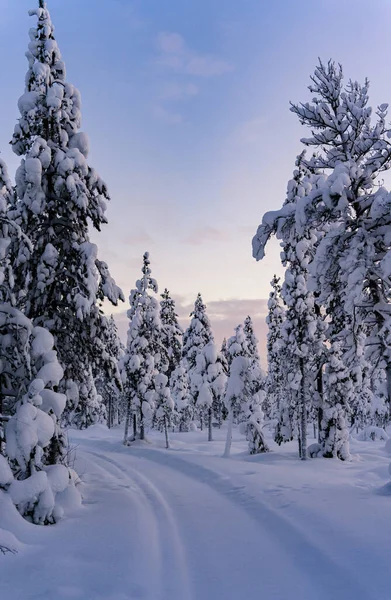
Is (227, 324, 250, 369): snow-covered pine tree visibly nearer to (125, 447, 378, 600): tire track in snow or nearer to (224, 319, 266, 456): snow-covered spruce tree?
(224, 319, 266, 456): snow-covered spruce tree

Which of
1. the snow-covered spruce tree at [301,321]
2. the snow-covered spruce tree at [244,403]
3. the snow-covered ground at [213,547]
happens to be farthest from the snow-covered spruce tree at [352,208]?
the snow-covered spruce tree at [244,403]

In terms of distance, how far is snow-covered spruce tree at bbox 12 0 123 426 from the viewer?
12.8 metres

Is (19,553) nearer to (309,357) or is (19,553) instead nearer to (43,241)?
(43,241)

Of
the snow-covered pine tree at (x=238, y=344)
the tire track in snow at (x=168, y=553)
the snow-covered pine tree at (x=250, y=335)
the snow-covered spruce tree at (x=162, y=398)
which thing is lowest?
the tire track in snow at (x=168, y=553)

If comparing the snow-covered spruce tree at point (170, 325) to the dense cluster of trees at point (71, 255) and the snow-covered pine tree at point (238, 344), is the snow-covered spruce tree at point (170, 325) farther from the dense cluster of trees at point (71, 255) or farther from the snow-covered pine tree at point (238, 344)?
the dense cluster of trees at point (71, 255)

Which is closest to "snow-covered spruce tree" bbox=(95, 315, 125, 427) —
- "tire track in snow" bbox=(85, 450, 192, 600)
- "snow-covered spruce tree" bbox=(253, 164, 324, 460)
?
"tire track in snow" bbox=(85, 450, 192, 600)

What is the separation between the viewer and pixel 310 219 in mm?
12805

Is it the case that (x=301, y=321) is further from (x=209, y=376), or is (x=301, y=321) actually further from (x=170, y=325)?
(x=170, y=325)

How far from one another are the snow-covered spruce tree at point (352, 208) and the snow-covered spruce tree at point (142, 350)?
2385 cm

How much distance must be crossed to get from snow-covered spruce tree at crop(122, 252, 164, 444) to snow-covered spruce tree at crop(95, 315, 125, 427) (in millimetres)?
1923

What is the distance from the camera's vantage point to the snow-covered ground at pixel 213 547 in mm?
6191

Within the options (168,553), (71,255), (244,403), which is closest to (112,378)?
(71,255)

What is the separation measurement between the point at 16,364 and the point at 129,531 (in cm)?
466

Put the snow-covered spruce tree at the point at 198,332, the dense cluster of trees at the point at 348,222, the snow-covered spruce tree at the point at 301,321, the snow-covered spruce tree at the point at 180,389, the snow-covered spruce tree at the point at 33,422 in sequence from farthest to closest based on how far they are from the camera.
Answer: the snow-covered spruce tree at the point at 180,389 < the snow-covered spruce tree at the point at 198,332 < the snow-covered spruce tree at the point at 301,321 < the dense cluster of trees at the point at 348,222 < the snow-covered spruce tree at the point at 33,422
